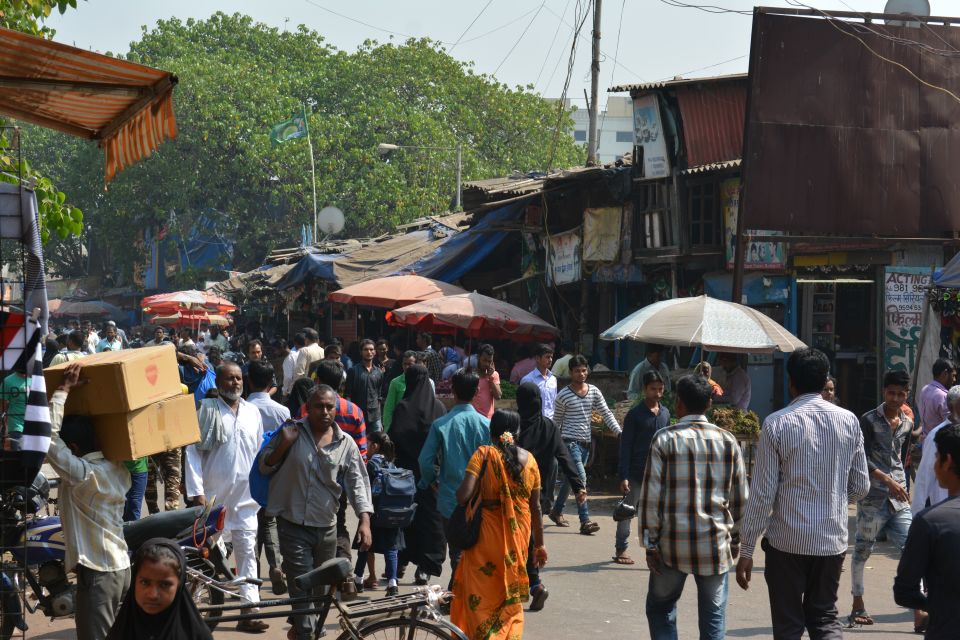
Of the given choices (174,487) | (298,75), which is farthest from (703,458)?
(298,75)

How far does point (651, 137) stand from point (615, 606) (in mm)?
10393

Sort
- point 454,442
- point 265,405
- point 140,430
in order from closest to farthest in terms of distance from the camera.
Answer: point 140,430 < point 454,442 < point 265,405

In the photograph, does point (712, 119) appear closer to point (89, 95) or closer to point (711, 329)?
point (711, 329)

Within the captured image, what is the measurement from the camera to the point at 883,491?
805cm

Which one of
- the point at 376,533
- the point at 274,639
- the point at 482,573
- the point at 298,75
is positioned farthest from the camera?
the point at 298,75

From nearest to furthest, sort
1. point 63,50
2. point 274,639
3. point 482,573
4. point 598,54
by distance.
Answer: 1. point 63,50
2. point 482,573
3. point 274,639
4. point 598,54

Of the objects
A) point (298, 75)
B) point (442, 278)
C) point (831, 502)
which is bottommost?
point (831, 502)

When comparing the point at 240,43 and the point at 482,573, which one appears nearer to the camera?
the point at 482,573

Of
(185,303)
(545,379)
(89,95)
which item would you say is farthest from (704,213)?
(185,303)

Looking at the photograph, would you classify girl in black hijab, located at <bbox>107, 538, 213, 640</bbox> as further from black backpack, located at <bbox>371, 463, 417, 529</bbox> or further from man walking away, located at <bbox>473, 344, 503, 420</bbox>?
man walking away, located at <bbox>473, 344, 503, 420</bbox>

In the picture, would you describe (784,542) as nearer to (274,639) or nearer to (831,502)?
(831,502)

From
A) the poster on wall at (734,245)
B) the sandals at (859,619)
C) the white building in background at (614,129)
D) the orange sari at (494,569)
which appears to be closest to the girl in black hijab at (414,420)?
the orange sari at (494,569)

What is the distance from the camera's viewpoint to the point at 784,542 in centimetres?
561

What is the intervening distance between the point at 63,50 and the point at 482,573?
138 inches
